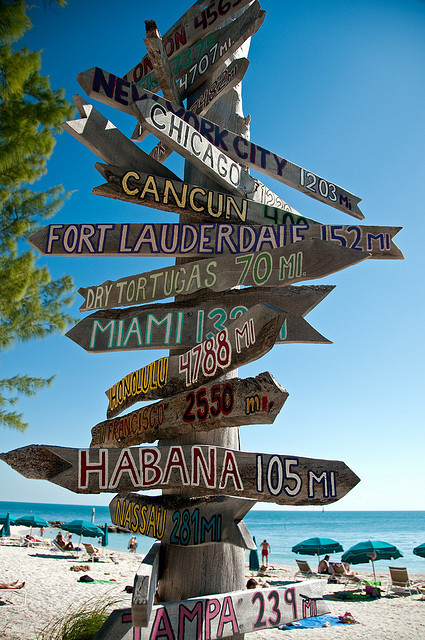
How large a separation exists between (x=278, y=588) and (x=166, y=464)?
4.15 ft

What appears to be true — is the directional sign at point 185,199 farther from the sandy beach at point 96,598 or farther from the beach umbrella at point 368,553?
the beach umbrella at point 368,553

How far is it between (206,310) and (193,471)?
1.33 metres

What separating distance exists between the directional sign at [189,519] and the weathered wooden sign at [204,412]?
0.47 metres

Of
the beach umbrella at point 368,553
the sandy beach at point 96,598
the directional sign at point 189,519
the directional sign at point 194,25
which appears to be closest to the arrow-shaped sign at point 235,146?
the directional sign at point 194,25

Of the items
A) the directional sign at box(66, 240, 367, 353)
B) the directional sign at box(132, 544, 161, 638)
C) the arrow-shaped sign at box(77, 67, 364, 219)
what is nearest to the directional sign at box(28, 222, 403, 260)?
the directional sign at box(66, 240, 367, 353)

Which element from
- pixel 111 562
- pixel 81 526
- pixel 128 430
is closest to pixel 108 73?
pixel 128 430

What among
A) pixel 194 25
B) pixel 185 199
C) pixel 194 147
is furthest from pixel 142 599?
pixel 194 25

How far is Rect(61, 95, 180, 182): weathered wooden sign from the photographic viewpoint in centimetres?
364

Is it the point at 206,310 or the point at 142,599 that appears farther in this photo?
the point at 206,310

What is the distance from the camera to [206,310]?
142 inches

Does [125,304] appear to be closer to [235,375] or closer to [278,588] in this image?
[235,375]

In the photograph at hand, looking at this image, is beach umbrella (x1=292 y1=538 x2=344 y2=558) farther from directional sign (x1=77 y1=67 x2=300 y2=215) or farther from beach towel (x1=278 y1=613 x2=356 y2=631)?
directional sign (x1=77 y1=67 x2=300 y2=215)

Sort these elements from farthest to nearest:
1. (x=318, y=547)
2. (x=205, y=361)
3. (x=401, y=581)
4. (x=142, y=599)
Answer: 1. (x=318, y=547)
2. (x=401, y=581)
3. (x=205, y=361)
4. (x=142, y=599)

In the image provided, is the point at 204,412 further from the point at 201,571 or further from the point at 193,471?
the point at 201,571
